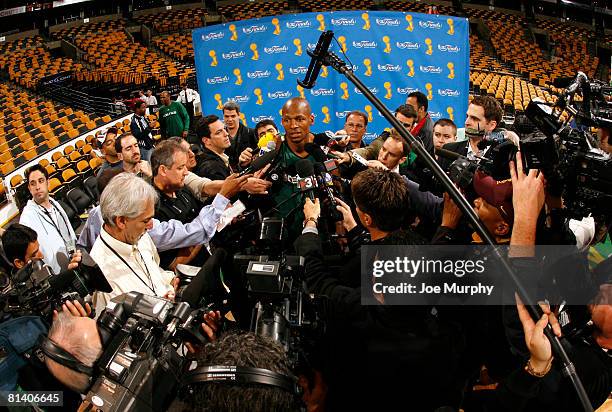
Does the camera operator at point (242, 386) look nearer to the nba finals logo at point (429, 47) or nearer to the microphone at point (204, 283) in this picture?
the microphone at point (204, 283)

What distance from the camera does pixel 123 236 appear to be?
6.01 ft

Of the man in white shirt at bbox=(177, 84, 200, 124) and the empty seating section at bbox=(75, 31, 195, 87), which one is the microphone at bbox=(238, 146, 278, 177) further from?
the empty seating section at bbox=(75, 31, 195, 87)

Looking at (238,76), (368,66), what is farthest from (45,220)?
(368,66)

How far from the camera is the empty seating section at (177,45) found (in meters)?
16.1

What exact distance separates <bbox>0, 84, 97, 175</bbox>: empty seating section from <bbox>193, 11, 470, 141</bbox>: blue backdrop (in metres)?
3.60

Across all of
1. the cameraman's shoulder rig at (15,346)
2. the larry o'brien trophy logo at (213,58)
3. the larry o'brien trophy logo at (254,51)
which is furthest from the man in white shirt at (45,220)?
the larry o'brien trophy logo at (254,51)

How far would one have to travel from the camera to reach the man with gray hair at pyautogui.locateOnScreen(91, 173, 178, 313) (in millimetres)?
1792

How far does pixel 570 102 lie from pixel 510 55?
18.1m

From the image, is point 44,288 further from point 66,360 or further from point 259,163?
point 259,163

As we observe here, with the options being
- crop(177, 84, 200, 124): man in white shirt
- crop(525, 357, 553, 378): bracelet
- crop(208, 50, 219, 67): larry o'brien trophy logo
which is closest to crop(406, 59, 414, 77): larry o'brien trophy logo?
crop(208, 50, 219, 67): larry o'brien trophy logo

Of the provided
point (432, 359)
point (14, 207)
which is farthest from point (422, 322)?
point (14, 207)

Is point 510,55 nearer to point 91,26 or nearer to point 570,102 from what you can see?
point 91,26

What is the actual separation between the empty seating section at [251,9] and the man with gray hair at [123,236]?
18.3m

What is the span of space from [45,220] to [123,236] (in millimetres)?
1548
